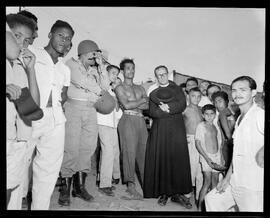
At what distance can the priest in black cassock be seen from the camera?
148 inches

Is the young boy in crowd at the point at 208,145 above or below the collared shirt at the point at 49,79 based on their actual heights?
below

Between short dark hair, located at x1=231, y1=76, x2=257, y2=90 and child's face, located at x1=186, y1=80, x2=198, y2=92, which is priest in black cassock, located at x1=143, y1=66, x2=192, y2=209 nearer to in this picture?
child's face, located at x1=186, y1=80, x2=198, y2=92

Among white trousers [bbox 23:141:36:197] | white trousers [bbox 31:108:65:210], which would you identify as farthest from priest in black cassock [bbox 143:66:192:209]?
white trousers [bbox 23:141:36:197]

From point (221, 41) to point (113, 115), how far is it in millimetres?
1298

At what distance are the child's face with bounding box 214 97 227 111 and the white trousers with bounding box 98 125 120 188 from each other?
1053 millimetres

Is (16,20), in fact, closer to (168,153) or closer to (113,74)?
(113,74)

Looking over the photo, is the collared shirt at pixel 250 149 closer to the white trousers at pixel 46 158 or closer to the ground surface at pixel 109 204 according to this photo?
the ground surface at pixel 109 204

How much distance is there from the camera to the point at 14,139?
358 centimetres

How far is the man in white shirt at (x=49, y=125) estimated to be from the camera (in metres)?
3.66

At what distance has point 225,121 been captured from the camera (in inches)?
148

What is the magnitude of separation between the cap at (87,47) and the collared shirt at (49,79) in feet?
0.87

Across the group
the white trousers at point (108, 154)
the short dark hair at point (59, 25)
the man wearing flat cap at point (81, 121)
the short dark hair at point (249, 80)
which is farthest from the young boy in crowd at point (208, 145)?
the short dark hair at point (59, 25)
